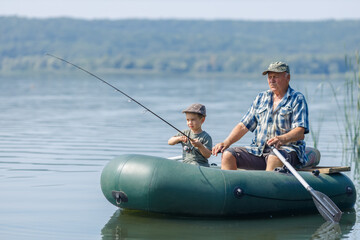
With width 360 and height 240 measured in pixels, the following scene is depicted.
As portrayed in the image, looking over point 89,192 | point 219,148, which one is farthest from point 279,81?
point 89,192

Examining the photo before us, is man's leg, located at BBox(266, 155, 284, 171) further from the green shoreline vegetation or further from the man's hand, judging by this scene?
the green shoreline vegetation

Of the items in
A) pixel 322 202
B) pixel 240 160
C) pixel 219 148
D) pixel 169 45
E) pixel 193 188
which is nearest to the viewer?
pixel 193 188

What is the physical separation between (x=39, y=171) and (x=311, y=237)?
4.19 meters

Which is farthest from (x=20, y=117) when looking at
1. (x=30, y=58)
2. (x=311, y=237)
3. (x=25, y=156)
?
(x=30, y=58)

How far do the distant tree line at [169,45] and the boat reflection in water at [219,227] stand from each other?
92.2m

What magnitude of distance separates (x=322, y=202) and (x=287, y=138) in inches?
24.3

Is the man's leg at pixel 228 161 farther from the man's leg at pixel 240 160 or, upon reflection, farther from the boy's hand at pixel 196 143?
the boy's hand at pixel 196 143

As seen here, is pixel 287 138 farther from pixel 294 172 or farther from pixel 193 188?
pixel 193 188

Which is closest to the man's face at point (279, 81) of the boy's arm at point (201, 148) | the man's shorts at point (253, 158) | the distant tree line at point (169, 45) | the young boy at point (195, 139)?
the man's shorts at point (253, 158)

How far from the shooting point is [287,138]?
693 centimetres

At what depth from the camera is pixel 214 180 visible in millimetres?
6609

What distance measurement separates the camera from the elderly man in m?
7.01

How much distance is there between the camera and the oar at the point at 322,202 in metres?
6.77

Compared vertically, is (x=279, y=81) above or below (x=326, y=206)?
above
